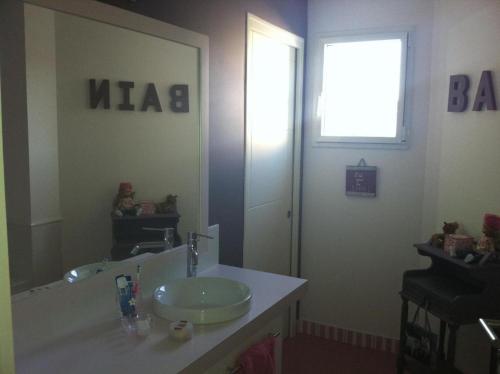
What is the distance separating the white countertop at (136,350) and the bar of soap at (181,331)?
22mm

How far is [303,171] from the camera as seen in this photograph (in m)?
3.64

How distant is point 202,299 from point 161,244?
0.30 m

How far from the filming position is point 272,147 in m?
3.23

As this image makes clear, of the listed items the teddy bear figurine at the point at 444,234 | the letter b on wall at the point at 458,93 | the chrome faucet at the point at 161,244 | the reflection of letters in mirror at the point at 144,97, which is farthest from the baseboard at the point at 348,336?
the reflection of letters in mirror at the point at 144,97

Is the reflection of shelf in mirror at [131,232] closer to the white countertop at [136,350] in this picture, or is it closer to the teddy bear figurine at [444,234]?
the white countertop at [136,350]

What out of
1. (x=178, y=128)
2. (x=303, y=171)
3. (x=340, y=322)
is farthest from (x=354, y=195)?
(x=178, y=128)

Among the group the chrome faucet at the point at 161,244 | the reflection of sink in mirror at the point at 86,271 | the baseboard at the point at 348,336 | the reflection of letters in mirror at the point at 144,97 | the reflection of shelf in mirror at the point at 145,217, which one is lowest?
the baseboard at the point at 348,336

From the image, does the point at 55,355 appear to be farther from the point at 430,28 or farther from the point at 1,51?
the point at 430,28

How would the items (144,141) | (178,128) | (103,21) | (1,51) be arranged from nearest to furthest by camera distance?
(1,51)
(103,21)
(144,141)
(178,128)

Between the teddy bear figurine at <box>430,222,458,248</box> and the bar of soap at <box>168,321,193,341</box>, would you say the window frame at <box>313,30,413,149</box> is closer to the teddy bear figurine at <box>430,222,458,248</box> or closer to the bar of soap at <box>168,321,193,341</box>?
the teddy bear figurine at <box>430,222,458,248</box>

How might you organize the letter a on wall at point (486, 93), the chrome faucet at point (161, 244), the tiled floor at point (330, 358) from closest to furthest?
Answer: the chrome faucet at point (161, 244)
the letter a on wall at point (486, 93)
the tiled floor at point (330, 358)

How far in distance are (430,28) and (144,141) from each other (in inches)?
83.8

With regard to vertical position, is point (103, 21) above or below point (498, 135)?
above

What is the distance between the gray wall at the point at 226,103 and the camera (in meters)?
2.43
